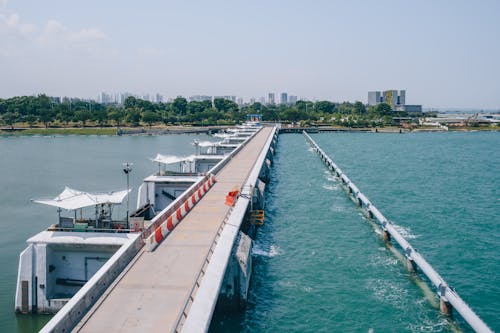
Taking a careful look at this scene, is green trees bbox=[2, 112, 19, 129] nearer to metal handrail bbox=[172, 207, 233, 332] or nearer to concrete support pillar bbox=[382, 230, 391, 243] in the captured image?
concrete support pillar bbox=[382, 230, 391, 243]

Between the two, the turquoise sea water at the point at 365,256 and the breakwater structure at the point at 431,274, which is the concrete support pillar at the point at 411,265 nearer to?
the breakwater structure at the point at 431,274

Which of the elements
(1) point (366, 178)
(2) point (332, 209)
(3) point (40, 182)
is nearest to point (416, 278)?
(2) point (332, 209)

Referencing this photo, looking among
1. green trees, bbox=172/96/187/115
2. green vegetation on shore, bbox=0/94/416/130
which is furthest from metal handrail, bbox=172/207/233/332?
green trees, bbox=172/96/187/115

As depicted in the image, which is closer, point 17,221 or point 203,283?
point 203,283

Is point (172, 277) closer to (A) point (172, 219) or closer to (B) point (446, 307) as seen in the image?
(A) point (172, 219)

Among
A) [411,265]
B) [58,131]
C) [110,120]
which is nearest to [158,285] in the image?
[411,265]

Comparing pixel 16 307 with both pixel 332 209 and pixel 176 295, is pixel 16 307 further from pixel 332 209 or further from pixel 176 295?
pixel 332 209
